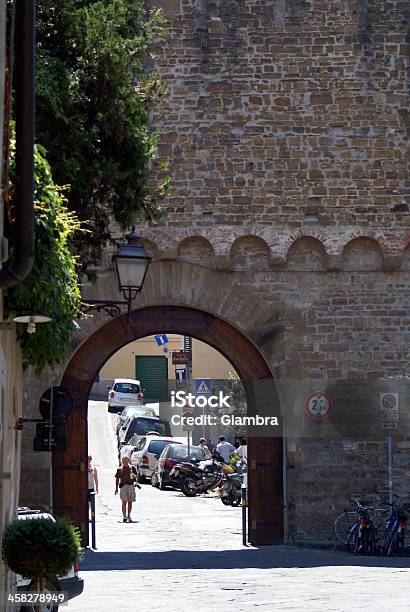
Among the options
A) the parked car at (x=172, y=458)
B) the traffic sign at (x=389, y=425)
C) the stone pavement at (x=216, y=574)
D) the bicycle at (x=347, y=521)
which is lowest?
the stone pavement at (x=216, y=574)

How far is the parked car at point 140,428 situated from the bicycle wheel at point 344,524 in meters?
20.3

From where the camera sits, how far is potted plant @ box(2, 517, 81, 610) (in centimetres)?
838

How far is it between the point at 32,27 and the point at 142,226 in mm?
10072

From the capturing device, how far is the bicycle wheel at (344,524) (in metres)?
17.5

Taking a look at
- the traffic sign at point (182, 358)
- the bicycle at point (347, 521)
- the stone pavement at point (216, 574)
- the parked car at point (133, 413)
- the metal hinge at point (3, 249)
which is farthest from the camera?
the traffic sign at point (182, 358)

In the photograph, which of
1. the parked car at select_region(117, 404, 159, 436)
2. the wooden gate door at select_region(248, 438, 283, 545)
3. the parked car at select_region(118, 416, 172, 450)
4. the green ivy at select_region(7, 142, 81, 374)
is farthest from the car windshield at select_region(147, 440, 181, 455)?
A: the green ivy at select_region(7, 142, 81, 374)

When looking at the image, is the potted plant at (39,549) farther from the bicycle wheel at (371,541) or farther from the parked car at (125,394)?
the parked car at (125,394)

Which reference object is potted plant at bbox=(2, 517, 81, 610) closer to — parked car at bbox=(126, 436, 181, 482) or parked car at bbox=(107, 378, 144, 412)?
parked car at bbox=(126, 436, 181, 482)

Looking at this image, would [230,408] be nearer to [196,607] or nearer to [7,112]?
[196,607]

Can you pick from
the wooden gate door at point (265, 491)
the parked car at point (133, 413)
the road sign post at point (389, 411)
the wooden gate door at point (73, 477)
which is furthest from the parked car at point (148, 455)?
the road sign post at point (389, 411)

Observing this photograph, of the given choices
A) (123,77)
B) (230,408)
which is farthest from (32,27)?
(230,408)

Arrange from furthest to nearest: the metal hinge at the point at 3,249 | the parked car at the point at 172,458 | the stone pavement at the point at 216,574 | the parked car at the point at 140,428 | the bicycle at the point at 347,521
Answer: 1. the parked car at the point at 140,428
2. the parked car at the point at 172,458
3. the bicycle at the point at 347,521
4. the stone pavement at the point at 216,574
5. the metal hinge at the point at 3,249

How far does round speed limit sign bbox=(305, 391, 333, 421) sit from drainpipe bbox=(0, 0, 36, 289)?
1045 centimetres

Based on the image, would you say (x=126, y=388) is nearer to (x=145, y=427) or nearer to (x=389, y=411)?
(x=145, y=427)
